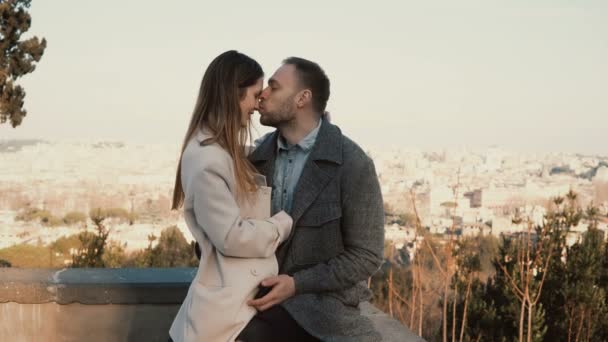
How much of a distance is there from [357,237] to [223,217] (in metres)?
0.51

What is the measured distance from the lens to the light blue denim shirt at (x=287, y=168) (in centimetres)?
258

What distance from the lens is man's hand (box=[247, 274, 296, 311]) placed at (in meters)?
2.27

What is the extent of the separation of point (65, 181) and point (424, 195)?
10768 millimetres

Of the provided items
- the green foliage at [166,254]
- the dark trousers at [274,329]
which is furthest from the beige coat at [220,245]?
the green foliage at [166,254]

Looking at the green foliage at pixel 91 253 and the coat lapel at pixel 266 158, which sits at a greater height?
the coat lapel at pixel 266 158

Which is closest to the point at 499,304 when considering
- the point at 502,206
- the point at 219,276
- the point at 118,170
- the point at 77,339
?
the point at 77,339

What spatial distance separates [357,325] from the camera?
8.34ft

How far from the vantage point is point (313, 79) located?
2.64 meters

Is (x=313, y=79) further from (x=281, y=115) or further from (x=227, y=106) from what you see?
(x=227, y=106)

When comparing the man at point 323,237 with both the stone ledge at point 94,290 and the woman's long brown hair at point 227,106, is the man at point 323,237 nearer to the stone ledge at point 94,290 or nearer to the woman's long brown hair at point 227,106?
the woman's long brown hair at point 227,106

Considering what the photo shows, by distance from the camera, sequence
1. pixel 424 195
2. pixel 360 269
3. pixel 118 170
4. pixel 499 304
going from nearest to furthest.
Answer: pixel 360 269 < pixel 499 304 < pixel 118 170 < pixel 424 195

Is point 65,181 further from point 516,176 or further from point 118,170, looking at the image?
point 516,176

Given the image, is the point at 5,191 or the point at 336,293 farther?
the point at 5,191

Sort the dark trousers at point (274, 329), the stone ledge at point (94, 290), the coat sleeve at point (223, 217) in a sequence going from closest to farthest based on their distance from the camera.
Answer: the coat sleeve at point (223, 217) → the dark trousers at point (274, 329) → the stone ledge at point (94, 290)
